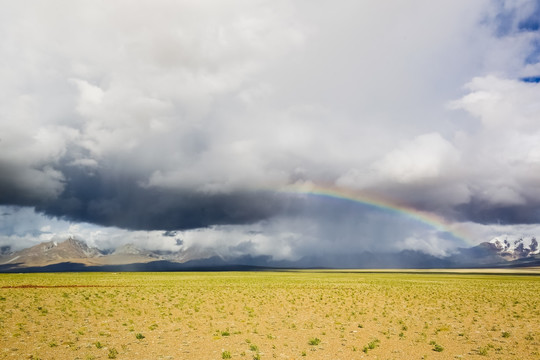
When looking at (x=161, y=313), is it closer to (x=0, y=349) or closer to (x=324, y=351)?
(x=0, y=349)

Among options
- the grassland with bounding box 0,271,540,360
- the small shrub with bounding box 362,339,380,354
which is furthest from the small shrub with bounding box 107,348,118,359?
the small shrub with bounding box 362,339,380,354

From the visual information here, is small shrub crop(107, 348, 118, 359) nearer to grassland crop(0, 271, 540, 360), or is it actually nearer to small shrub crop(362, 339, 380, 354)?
grassland crop(0, 271, 540, 360)

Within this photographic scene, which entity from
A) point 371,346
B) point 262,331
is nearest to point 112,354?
point 262,331

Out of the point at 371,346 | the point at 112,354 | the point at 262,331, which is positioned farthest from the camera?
the point at 262,331

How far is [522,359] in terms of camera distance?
17859 millimetres

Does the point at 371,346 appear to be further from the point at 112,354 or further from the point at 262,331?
the point at 112,354

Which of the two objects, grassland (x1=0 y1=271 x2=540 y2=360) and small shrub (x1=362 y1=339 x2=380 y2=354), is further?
small shrub (x1=362 y1=339 x2=380 y2=354)

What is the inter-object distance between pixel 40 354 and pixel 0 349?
8.30 ft

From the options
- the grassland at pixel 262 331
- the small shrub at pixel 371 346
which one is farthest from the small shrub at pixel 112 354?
the small shrub at pixel 371 346

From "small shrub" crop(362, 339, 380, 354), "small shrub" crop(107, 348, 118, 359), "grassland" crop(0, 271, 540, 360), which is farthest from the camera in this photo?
"small shrub" crop(362, 339, 380, 354)

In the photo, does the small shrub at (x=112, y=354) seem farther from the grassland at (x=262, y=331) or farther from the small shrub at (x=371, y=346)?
the small shrub at (x=371, y=346)

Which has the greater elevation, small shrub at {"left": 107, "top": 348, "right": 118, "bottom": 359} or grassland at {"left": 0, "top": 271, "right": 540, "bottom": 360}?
small shrub at {"left": 107, "top": 348, "right": 118, "bottom": 359}

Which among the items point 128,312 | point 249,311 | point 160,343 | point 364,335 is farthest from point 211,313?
point 364,335

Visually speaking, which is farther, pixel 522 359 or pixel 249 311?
pixel 249 311
